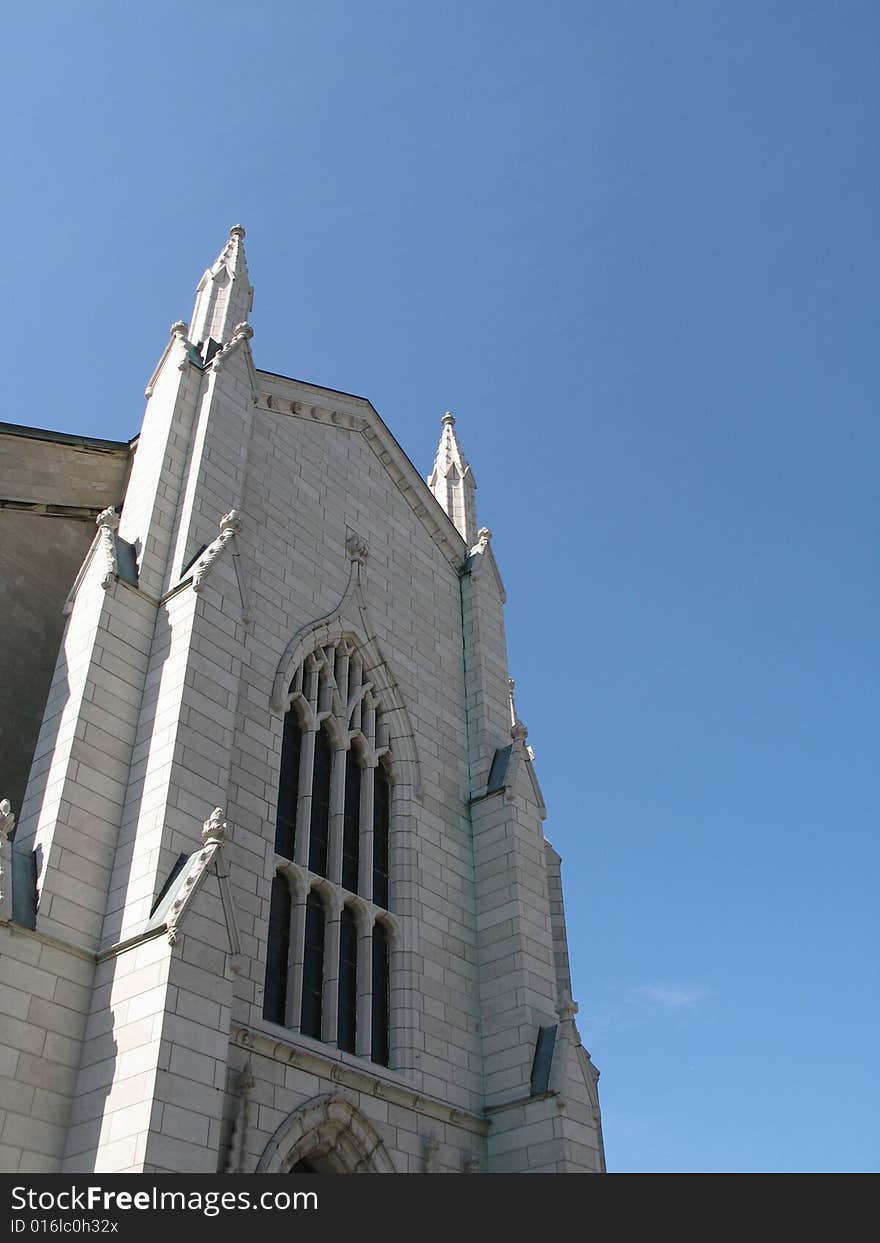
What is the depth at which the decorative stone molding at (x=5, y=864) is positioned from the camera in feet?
41.8

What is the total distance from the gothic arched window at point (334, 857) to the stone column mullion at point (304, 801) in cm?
2

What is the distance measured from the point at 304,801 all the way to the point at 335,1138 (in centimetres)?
490

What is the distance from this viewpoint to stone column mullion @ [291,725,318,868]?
17281 mm

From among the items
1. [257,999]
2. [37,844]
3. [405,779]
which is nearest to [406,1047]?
[257,999]

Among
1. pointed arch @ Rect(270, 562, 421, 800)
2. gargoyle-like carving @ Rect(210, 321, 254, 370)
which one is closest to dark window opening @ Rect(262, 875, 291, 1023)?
pointed arch @ Rect(270, 562, 421, 800)

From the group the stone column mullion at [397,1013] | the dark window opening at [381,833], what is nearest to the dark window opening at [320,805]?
the dark window opening at [381,833]

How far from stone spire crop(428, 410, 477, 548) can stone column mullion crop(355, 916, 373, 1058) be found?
1135 centimetres

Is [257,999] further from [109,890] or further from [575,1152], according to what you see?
[575,1152]

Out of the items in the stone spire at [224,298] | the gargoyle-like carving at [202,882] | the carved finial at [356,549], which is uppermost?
the stone spire at [224,298]

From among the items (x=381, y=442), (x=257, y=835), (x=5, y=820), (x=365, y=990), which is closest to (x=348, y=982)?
(x=365, y=990)

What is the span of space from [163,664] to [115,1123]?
6137mm

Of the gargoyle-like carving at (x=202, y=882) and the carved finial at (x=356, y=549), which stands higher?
the carved finial at (x=356, y=549)

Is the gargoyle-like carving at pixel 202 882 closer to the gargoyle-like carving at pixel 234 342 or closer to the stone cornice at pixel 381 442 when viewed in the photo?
the gargoyle-like carving at pixel 234 342

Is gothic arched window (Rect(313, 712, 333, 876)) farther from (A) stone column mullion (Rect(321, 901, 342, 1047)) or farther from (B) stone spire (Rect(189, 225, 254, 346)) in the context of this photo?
(B) stone spire (Rect(189, 225, 254, 346))
